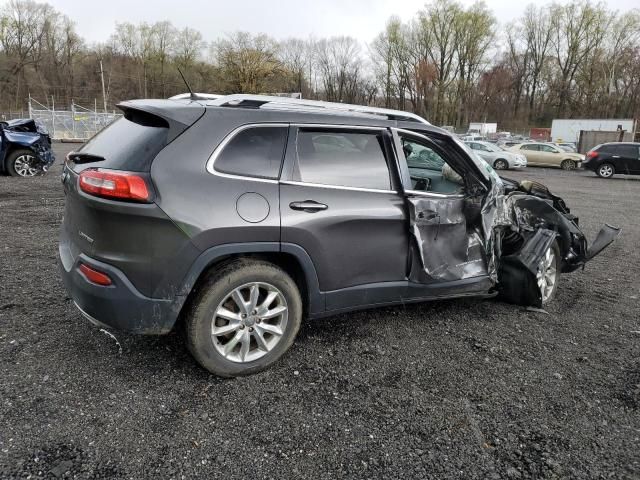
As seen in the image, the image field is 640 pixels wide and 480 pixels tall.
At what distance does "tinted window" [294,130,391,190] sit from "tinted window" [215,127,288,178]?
0.14m

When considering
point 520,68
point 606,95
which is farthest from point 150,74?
point 606,95

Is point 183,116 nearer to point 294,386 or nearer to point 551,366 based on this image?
point 294,386

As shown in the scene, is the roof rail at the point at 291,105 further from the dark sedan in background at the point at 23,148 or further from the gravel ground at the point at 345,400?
the dark sedan in background at the point at 23,148

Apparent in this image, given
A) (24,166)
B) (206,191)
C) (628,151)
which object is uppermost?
(628,151)

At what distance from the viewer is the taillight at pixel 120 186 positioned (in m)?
2.48

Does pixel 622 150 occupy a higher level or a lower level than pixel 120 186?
higher

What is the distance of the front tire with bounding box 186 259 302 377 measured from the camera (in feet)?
8.89

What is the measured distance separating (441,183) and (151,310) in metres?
2.68

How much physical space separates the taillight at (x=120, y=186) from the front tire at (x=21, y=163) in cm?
1163

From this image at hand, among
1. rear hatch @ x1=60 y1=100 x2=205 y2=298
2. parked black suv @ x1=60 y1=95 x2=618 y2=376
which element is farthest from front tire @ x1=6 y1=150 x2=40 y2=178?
rear hatch @ x1=60 y1=100 x2=205 y2=298

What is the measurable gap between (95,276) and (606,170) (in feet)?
74.6

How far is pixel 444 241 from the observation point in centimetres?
358

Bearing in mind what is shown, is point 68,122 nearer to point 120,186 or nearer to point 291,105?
point 291,105

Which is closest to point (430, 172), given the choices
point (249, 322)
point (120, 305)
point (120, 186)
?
point (249, 322)
